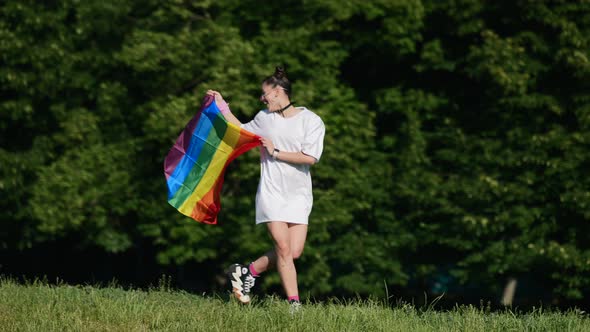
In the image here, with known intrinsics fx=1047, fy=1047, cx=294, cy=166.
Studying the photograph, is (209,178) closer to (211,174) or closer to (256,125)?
(211,174)

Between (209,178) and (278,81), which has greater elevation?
(278,81)

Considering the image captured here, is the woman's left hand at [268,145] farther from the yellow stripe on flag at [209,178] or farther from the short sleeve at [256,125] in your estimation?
the yellow stripe on flag at [209,178]

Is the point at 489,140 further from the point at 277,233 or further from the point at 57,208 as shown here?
the point at 277,233

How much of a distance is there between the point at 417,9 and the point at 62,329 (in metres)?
15.3

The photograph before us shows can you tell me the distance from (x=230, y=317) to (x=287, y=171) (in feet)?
4.72

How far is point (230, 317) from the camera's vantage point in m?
7.12

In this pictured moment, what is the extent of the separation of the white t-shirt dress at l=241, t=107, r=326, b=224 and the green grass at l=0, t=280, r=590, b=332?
0.69 metres

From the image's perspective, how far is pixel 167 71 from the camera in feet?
67.4

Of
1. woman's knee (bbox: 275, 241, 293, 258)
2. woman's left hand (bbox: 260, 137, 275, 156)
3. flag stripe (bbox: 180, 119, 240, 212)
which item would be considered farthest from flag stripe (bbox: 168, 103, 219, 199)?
woman's knee (bbox: 275, 241, 293, 258)

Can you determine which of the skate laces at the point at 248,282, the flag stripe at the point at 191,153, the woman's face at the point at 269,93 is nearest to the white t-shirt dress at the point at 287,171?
the woman's face at the point at 269,93

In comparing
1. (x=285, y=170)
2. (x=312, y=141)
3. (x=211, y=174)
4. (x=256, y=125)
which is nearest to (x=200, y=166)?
(x=211, y=174)

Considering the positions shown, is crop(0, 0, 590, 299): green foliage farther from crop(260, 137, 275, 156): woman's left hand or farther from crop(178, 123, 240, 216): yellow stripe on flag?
crop(260, 137, 275, 156): woman's left hand

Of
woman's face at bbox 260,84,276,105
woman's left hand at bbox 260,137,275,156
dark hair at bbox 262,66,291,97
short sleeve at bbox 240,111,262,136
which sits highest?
dark hair at bbox 262,66,291,97

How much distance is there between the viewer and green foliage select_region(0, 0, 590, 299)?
2016cm
